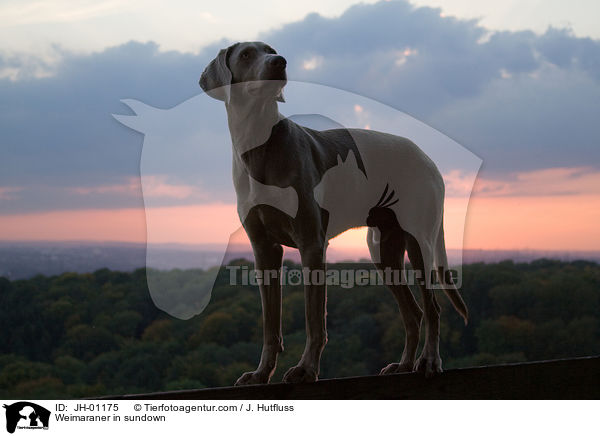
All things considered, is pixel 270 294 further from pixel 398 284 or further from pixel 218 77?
pixel 218 77

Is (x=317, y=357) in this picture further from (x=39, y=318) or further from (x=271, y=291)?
(x=39, y=318)

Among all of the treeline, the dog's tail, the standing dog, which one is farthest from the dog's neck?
the treeline

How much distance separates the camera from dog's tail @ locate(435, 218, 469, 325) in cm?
304

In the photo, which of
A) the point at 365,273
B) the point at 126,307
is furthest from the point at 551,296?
the point at 365,273

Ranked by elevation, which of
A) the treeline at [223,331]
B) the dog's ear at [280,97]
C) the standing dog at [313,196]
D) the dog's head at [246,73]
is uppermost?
the dog's head at [246,73]

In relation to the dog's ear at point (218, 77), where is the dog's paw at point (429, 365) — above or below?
below

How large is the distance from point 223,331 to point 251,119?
7.45 metres

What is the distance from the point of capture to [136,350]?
10414mm

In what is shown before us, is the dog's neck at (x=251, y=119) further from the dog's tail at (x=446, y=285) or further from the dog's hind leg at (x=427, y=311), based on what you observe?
the dog's tail at (x=446, y=285)

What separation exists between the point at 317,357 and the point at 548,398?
1665mm

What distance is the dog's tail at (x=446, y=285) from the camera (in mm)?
3037

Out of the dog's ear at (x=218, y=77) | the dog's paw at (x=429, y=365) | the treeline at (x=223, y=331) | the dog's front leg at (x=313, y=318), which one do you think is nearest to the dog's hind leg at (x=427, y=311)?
the dog's paw at (x=429, y=365)

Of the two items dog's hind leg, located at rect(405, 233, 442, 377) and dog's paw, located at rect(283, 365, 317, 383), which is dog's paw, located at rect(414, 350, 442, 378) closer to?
dog's hind leg, located at rect(405, 233, 442, 377)
